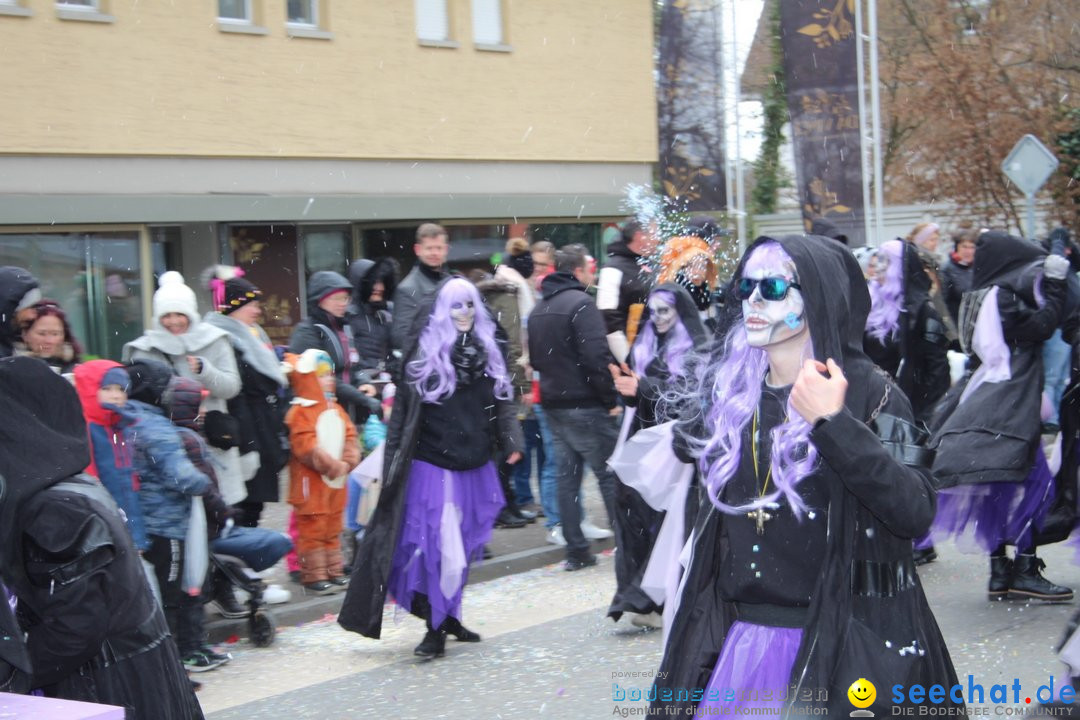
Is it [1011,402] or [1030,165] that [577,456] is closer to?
[1011,402]

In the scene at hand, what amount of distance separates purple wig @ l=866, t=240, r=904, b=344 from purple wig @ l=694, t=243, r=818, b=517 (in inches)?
209

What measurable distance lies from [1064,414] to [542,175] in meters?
13.0

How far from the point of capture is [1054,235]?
875cm

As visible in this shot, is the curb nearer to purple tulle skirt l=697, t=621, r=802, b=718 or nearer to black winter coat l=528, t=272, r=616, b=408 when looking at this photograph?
black winter coat l=528, t=272, r=616, b=408

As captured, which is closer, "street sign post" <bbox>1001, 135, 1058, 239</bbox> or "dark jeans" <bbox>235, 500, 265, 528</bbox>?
"dark jeans" <bbox>235, 500, 265, 528</bbox>

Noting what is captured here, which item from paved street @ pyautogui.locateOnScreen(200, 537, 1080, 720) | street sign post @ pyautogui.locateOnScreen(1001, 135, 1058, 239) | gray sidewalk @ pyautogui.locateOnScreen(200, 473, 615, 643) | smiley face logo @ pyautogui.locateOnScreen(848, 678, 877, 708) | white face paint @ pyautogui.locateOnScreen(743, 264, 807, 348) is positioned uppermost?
street sign post @ pyautogui.locateOnScreen(1001, 135, 1058, 239)

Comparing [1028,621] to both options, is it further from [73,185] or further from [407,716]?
[73,185]

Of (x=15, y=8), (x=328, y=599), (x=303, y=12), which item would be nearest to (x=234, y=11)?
(x=303, y=12)

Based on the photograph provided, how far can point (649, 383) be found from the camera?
6871 mm

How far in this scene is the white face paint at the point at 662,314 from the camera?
6984mm

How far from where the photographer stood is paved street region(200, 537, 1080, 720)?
230 inches

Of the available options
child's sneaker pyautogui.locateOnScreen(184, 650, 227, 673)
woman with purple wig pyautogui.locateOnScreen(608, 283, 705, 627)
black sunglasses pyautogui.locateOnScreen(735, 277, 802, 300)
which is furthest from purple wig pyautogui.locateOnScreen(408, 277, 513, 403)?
black sunglasses pyautogui.locateOnScreen(735, 277, 802, 300)

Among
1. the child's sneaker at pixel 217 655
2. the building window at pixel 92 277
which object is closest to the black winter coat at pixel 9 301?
the child's sneaker at pixel 217 655

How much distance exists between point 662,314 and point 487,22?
12763mm
